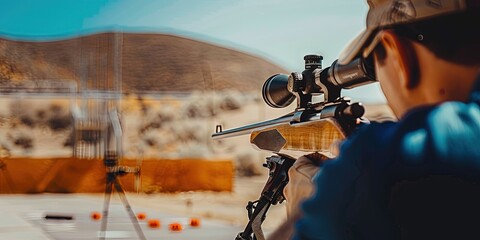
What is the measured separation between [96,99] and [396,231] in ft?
133

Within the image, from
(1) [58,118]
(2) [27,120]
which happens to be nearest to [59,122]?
(1) [58,118]

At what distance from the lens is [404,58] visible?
82 cm

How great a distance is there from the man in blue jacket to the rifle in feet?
0.61

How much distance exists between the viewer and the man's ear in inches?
32.2

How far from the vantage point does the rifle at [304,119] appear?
4.13ft

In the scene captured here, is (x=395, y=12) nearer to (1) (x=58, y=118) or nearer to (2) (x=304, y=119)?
(2) (x=304, y=119)

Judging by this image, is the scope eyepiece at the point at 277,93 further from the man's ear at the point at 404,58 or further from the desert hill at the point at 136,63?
the desert hill at the point at 136,63

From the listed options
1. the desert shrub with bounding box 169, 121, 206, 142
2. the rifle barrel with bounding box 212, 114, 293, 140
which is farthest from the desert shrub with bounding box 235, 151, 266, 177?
the rifle barrel with bounding box 212, 114, 293, 140

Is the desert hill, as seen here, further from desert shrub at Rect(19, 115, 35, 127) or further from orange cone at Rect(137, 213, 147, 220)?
orange cone at Rect(137, 213, 147, 220)

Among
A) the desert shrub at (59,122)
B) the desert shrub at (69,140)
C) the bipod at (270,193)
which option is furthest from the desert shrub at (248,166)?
the bipod at (270,193)

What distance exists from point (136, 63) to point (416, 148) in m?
70.6

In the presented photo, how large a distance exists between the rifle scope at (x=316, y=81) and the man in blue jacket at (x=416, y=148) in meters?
0.20

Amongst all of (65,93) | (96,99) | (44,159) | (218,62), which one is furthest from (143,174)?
(218,62)

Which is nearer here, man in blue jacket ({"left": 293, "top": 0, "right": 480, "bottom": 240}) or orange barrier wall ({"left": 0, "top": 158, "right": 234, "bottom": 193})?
man in blue jacket ({"left": 293, "top": 0, "right": 480, "bottom": 240})
